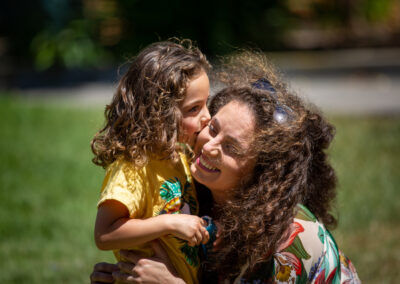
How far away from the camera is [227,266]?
255 cm

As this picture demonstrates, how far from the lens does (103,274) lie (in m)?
2.73

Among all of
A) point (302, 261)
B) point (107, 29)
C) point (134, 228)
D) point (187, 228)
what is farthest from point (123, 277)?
point (107, 29)

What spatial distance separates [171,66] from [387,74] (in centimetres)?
1150

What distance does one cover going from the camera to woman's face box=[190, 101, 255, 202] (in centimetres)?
249

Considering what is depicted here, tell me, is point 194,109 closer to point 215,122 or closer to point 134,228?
point 215,122

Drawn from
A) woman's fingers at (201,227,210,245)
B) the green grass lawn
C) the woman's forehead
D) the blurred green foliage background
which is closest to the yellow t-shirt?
woman's fingers at (201,227,210,245)

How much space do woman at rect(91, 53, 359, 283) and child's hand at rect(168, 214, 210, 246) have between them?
17 centimetres

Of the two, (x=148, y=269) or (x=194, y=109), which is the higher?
(x=194, y=109)

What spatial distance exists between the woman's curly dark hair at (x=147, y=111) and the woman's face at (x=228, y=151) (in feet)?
0.57

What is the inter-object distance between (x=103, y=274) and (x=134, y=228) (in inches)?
20.5

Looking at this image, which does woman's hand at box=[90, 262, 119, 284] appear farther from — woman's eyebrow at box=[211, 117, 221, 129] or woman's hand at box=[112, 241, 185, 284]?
woman's eyebrow at box=[211, 117, 221, 129]

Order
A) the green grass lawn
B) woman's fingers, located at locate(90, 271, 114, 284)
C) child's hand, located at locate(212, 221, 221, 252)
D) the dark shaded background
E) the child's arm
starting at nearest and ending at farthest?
the child's arm → child's hand, located at locate(212, 221, 221, 252) → woman's fingers, located at locate(90, 271, 114, 284) → the green grass lawn → the dark shaded background

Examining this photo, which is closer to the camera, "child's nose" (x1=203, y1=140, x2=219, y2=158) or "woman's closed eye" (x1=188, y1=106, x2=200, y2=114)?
"child's nose" (x1=203, y1=140, x2=219, y2=158)

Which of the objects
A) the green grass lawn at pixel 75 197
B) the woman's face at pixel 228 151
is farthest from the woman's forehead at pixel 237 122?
the green grass lawn at pixel 75 197
